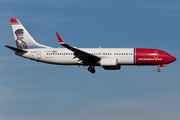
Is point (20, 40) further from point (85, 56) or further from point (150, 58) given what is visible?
point (150, 58)

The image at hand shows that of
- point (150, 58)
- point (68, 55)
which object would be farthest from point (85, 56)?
point (150, 58)

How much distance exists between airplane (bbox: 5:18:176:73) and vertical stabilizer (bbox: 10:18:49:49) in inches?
39.6

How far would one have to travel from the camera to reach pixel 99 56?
162 ft

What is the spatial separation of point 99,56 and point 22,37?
15.5m

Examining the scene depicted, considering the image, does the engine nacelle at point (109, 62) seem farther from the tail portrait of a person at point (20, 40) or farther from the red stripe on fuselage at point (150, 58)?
the tail portrait of a person at point (20, 40)

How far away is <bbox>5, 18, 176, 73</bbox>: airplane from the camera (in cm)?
4801

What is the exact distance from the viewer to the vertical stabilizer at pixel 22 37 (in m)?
53.7

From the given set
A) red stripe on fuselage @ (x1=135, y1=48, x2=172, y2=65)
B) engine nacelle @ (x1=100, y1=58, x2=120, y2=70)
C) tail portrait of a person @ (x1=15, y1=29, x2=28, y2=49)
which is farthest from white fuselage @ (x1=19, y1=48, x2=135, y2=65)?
tail portrait of a person @ (x1=15, y1=29, x2=28, y2=49)

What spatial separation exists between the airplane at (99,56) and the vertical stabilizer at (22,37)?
3.30 feet

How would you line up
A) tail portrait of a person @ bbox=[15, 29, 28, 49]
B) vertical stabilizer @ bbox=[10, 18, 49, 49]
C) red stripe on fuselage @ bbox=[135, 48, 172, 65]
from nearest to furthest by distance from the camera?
1. red stripe on fuselage @ bbox=[135, 48, 172, 65]
2. vertical stabilizer @ bbox=[10, 18, 49, 49]
3. tail portrait of a person @ bbox=[15, 29, 28, 49]

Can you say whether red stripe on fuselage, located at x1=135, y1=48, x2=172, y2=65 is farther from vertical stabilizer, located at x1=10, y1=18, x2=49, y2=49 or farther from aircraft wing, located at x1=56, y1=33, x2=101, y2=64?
vertical stabilizer, located at x1=10, y1=18, x2=49, y2=49

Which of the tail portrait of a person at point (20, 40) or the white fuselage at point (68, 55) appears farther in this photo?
the tail portrait of a person at point (20, 40)

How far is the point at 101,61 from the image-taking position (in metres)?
48.0

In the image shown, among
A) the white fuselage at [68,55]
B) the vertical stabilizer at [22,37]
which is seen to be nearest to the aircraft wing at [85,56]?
the white fuselage at [68,55]
